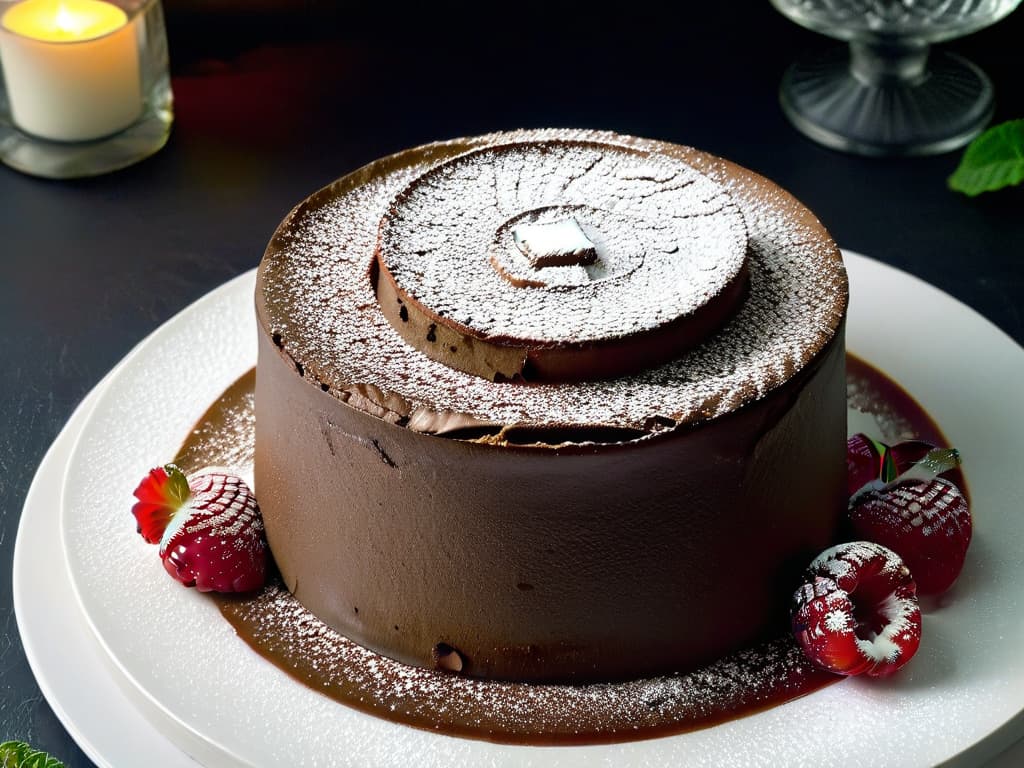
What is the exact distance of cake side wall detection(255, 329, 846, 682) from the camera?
1.63 meters

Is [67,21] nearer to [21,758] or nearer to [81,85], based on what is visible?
[81,85]

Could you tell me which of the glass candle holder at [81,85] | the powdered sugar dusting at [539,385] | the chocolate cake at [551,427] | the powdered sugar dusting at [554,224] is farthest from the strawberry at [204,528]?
the glass candle holder at [81,85]

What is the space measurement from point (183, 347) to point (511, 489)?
0.76m

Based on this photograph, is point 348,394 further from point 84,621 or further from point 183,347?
point 183,347

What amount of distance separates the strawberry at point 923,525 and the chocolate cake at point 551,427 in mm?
52

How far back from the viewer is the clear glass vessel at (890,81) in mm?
2785

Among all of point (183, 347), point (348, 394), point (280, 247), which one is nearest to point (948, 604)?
point (348, 394)

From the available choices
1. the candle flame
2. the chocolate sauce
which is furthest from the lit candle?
the chocolate sauce

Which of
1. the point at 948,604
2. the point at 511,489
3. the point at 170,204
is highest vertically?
the point at 511,489

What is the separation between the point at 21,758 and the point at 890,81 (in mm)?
2045

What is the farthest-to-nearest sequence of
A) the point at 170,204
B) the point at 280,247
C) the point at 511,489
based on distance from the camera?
the point at 170,204, the point at 280,247, the point at 511,489

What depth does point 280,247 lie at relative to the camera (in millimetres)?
1922

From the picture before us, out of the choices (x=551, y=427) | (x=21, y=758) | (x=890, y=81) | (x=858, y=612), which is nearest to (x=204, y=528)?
(x=21, y=758)

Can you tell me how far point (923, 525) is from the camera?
5.99 feet
